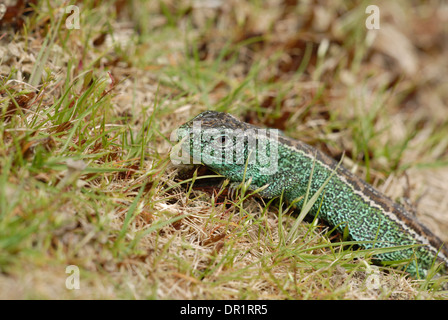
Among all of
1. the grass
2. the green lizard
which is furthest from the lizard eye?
the grass

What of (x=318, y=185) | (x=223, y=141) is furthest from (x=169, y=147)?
(x=318, y=185)

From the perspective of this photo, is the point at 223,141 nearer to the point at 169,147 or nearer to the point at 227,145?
the point at 227,145

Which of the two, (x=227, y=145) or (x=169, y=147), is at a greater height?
(x=227, y=145)

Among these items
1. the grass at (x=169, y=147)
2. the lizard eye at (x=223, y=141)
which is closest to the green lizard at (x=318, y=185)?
the lizard eye at (x=223, y=141)

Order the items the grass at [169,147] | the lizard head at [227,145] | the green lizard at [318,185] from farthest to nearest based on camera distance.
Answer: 1. the green lizard at [318,185]
2. the lizard head at [227,145]
3. the grass at [169,147]

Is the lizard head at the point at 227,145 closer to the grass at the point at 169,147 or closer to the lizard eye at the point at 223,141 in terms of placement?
the lizard eye at the point at 223,141
